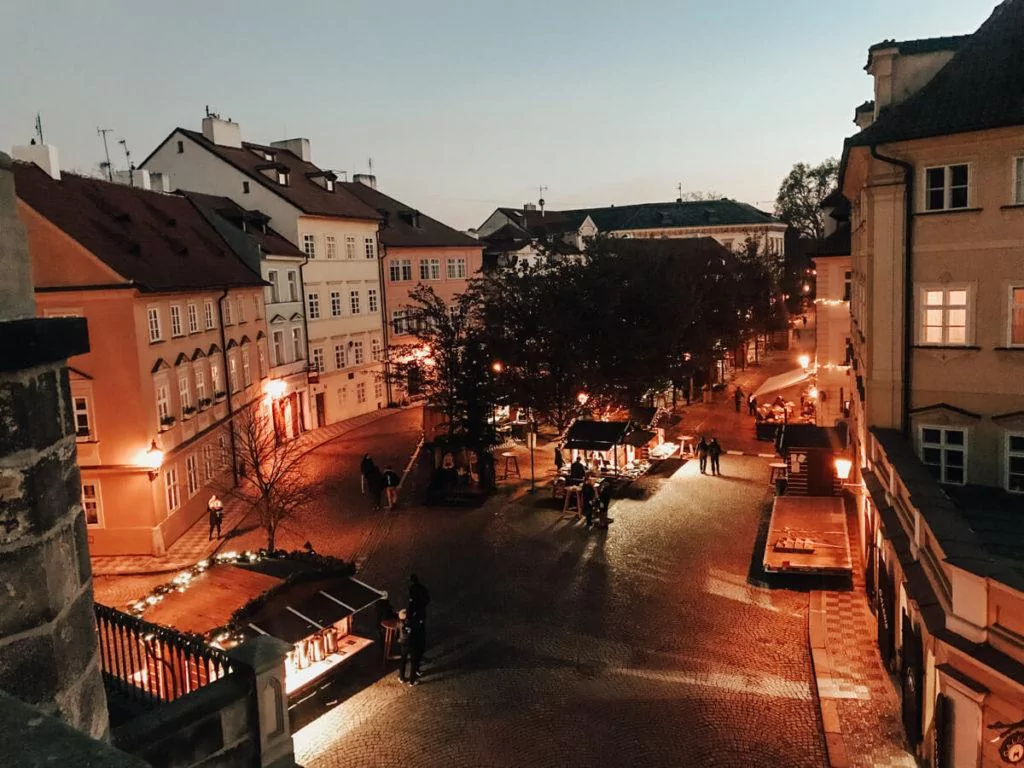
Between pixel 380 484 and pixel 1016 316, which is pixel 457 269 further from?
pixel 1016 316

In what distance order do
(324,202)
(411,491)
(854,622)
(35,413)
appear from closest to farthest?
(35,413)
(854,622)
(411,491)
(324,202)

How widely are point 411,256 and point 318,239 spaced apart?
973cm

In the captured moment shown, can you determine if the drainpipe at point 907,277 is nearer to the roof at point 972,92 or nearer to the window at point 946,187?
the window at point 946,187

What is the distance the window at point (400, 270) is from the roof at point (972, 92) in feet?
118

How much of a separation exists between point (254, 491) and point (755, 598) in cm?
1857

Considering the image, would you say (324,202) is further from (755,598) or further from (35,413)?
(35,413)

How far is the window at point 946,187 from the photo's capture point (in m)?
16.1

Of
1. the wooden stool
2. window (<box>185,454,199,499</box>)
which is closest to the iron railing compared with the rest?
window (<box>185,454,199,499</box>)

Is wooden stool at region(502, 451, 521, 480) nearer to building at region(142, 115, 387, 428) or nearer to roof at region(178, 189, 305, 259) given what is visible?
building at region(142, 115, 387, 428)

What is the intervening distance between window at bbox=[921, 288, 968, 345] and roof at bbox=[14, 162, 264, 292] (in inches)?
789

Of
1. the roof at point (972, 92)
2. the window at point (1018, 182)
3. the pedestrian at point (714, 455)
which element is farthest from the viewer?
the pedestrian at point (714, 455)

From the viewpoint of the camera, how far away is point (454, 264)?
54906mm

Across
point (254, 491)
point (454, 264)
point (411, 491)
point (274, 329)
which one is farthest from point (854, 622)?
point (454, 264)

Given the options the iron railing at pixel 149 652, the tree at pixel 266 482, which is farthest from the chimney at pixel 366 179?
the iron railing at pixel 149 652
